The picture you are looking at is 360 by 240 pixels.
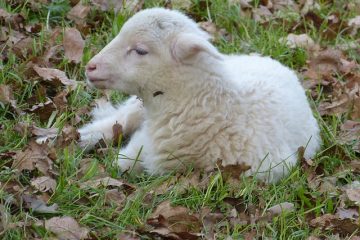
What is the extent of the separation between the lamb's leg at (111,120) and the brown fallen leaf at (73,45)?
0.66 m

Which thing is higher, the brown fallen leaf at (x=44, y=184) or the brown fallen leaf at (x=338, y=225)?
the brown fallen leaf at (x=44, y=184)

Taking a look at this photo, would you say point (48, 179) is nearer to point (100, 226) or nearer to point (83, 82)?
point (100, 226)

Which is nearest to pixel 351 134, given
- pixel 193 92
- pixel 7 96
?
pixel 193 92

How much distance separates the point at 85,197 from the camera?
4.35 m

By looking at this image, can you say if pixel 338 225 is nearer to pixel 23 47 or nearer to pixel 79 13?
pixel 23 47

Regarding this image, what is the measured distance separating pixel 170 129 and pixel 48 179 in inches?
36.1

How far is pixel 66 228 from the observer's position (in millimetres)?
3975

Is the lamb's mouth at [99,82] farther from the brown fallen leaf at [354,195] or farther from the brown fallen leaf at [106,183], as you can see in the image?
the brown fallen leaf at [354,195]

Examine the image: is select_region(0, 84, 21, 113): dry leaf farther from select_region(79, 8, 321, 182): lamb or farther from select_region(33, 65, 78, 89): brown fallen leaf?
select_region(79, 8, 321, 182): lamb

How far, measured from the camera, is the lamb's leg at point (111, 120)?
17.8ft

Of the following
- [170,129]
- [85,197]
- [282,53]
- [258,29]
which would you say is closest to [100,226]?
[85,197]

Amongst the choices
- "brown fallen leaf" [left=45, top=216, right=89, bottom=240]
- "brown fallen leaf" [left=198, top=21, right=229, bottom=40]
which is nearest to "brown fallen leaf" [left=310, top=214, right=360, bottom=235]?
"brown fallen leaf" [left=45, top=216, right=89, bottom=240]

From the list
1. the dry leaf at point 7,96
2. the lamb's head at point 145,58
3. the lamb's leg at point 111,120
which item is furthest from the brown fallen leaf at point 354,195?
the dry leaf at point 7,96

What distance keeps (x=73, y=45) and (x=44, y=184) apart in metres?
2.18
